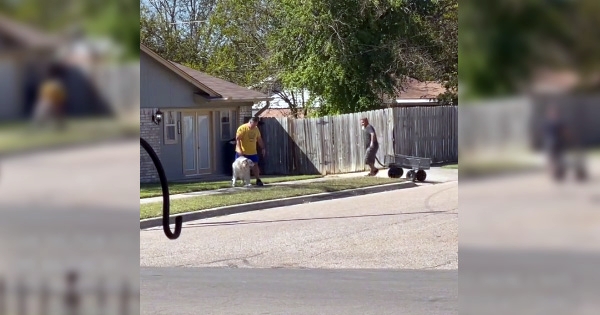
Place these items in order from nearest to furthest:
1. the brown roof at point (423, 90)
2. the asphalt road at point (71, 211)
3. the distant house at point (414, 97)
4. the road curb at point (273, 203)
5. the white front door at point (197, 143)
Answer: the asphalt road at point (71, 211) → the road curb at point (273, 203) → the white front door at point (197, 143) → the distant house at point (414, 97) → the brown roof at point (423, 90)

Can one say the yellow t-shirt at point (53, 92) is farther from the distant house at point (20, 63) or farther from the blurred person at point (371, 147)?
the blurred person at point (371, 147)

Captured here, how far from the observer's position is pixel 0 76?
201cm

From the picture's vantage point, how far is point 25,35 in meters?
2.04

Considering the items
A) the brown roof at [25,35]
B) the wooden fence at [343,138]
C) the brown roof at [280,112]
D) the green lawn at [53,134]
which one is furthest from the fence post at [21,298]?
the brown roof at [280,112]

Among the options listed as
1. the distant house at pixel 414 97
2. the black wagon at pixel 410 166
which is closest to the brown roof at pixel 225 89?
the black wagon at pixel 410 166

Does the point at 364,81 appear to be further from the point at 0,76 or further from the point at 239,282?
the point at 0,76

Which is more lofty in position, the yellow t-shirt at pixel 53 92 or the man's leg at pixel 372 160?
the yellow t-shirt at pixel 53 92

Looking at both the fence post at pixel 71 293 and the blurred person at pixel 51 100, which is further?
the fence post at pixel 71 293

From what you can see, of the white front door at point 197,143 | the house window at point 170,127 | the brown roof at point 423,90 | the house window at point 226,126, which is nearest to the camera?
the house window at point 170,127

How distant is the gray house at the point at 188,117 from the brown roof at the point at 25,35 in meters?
19.6

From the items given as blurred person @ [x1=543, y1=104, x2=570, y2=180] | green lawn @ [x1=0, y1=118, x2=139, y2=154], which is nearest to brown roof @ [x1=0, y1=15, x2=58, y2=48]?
green lawn @ [x1=0, y1=118, x2=139, y2=154]

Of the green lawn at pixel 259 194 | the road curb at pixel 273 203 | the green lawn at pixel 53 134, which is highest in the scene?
the green lawn at pixel 53 134

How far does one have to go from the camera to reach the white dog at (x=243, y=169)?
66.7 feet

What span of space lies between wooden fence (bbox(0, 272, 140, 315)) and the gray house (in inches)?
764
